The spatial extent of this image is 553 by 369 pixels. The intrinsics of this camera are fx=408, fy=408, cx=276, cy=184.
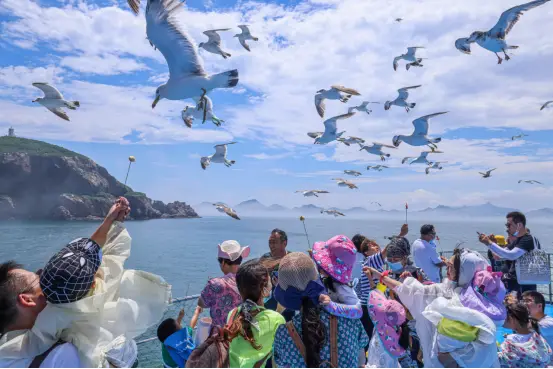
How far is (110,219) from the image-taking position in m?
2.34

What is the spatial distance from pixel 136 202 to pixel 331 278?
97.6 m

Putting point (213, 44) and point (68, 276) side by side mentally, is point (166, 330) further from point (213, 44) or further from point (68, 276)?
point (213, 44)

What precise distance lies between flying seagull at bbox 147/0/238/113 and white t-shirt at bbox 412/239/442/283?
3.80 m

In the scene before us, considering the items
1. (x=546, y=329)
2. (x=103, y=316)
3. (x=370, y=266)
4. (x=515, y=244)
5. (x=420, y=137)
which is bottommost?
(x=546, y=329)

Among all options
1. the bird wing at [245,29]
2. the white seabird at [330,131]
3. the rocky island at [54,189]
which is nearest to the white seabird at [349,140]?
the white seabird at [330,131]

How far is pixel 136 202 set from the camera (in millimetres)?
94375

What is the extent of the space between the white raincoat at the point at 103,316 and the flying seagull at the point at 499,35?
35.3 ft

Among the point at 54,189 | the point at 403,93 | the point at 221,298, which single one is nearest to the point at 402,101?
the point at 403,93

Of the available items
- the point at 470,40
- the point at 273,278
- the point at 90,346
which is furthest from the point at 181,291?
the point at 90,346

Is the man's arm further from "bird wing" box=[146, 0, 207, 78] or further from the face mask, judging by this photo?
"bird wing" box=[146, 0, 207, 78]

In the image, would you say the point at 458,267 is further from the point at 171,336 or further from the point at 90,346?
the point at 90,346

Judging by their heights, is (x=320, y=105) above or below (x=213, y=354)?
above

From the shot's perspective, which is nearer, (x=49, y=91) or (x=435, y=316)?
(x=435, y=316)

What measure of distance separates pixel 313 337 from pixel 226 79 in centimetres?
537
